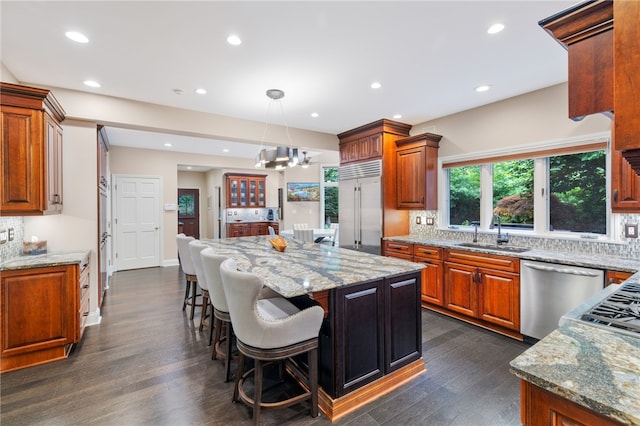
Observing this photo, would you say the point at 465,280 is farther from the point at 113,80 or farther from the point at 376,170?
the point at 113,80

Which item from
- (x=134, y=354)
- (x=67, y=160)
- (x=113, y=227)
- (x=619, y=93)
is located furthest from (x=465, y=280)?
(x=113, y=227)

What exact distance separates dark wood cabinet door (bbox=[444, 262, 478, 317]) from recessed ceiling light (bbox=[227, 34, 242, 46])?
130 inches

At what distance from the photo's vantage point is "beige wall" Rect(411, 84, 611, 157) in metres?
3.10

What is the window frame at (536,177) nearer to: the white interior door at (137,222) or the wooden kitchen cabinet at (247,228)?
the wooden kitchen cabinet at (247,228)

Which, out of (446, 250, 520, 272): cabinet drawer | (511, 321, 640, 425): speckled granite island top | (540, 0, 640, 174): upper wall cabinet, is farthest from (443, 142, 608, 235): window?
(511, 321, 640, 425): speckled granite island top

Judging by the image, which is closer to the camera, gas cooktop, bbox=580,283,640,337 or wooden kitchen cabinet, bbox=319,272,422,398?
gas cooktop, bbox=580,283,640,337

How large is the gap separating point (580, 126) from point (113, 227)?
786 centimetres

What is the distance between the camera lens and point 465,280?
344cm

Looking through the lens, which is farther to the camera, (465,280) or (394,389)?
(465,280)

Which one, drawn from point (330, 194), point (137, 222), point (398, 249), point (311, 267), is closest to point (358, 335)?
point (311, 267)

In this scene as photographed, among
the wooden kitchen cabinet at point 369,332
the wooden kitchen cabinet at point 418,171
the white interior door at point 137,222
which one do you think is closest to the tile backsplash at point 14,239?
the wooden kitchen cabinet at point 369,332

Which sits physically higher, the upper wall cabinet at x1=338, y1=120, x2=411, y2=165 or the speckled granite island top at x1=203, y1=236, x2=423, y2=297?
the upper wall cabinet at x1=338, y1=120, x2=411, y2=165

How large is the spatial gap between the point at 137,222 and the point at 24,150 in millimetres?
4219

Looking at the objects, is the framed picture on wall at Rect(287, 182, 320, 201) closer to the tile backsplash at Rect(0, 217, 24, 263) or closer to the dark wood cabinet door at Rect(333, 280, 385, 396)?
the tile backsplash at Rect(0, 217, 24, 263)
